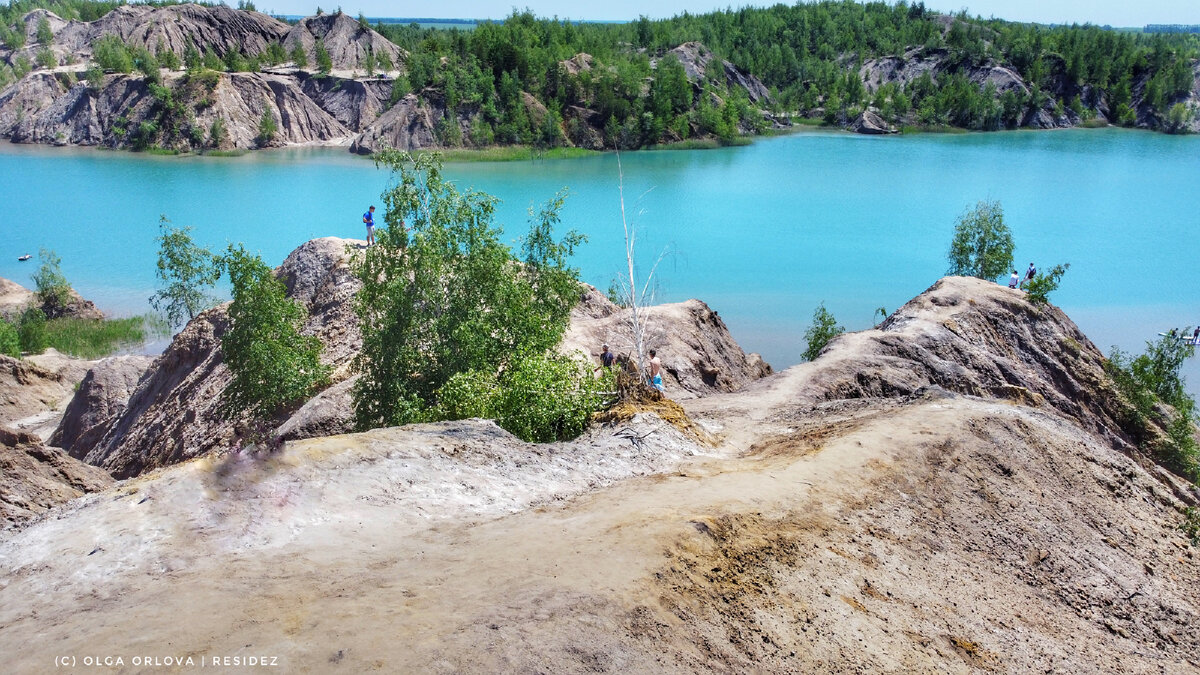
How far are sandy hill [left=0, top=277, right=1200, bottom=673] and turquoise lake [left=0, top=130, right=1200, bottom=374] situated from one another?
15535 millimetres

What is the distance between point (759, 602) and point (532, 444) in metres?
5.81

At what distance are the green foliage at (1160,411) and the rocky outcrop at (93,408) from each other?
31813 millimetres

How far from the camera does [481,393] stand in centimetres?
1617

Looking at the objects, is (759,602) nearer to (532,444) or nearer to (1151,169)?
(532,444)

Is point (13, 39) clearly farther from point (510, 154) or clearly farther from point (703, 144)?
point (703, 144)

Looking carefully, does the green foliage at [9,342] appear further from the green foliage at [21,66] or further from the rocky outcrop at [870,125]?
the rocky outcrop at [870,125]

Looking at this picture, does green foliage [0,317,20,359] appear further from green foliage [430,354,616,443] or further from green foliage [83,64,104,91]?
green foliage [83,64,104,91]

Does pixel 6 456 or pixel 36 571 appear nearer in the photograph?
pixel 36 571

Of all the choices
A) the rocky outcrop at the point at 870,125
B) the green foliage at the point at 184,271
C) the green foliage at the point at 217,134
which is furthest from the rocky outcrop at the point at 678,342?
the rocky outcrop at the point at 870,125

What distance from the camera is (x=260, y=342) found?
63.8ft

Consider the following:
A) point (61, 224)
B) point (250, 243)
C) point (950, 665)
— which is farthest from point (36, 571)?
point (61, 224)

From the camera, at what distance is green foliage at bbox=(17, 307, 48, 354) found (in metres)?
36.9

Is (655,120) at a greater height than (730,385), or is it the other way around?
(655,120)

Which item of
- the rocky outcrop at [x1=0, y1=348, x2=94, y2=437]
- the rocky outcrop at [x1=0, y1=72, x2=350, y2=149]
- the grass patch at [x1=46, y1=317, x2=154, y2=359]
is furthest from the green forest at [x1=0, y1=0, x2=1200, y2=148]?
the rocky outcrop at [x1=0, y1=348, x2=94, y2=437]
